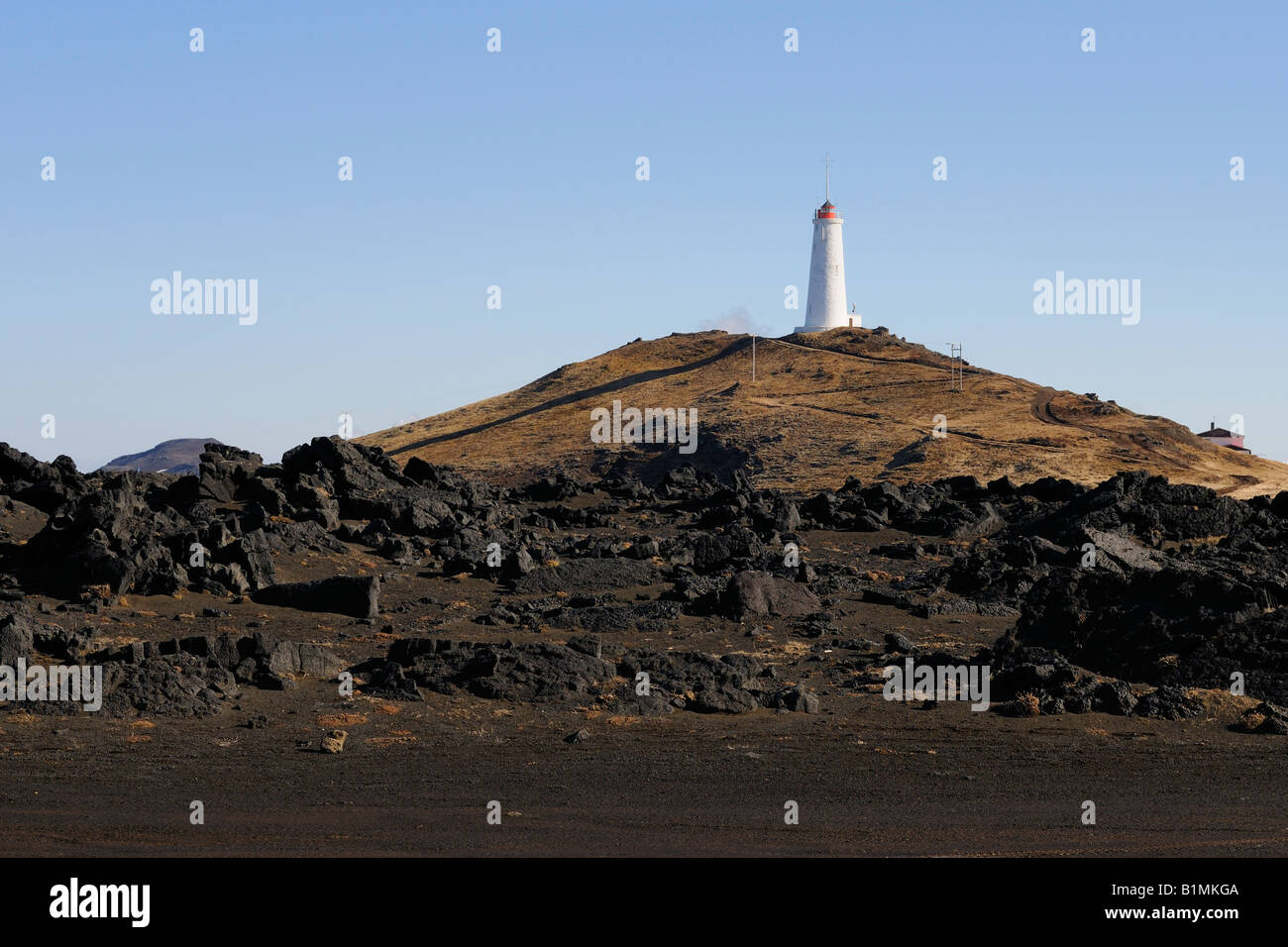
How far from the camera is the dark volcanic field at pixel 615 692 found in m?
14.9

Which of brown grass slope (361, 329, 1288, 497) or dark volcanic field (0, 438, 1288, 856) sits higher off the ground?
brown grass slope (361, 329, 1288, 497)

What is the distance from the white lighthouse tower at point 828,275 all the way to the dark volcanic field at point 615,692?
64.0 meters

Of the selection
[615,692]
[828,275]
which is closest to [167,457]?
[828,275]

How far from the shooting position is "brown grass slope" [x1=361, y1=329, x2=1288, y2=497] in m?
64.4

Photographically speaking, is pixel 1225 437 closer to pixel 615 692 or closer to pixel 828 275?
pixel 828 275

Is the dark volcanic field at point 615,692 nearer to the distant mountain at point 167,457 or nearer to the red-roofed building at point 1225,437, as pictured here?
the red-roofed building at point 1225,437

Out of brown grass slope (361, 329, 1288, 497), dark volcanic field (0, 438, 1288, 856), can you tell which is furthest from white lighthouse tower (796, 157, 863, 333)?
dark volcanic field (0, 438, 1288, 856)

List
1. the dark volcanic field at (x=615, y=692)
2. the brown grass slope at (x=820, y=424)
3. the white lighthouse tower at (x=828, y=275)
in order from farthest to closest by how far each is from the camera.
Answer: the white lighthouse tower at (x=828, y=275) → the brown grass slope at (x=820, y=424) → the dark volcanic field at (x=615, y=692)

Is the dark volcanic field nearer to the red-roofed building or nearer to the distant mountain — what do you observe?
the red-roofed building

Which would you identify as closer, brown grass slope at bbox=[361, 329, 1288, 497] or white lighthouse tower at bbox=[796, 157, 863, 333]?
brown grass slope at bbox=[361, 329, 1288, 497]

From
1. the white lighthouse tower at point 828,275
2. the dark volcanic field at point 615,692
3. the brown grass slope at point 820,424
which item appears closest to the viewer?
the dark volcanic field at point 615,692

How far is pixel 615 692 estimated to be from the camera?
20.8m

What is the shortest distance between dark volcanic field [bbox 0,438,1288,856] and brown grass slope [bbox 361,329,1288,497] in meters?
27.2

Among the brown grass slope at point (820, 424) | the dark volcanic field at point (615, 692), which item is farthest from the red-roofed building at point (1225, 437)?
the dark volcanic field at point (615, 692)
